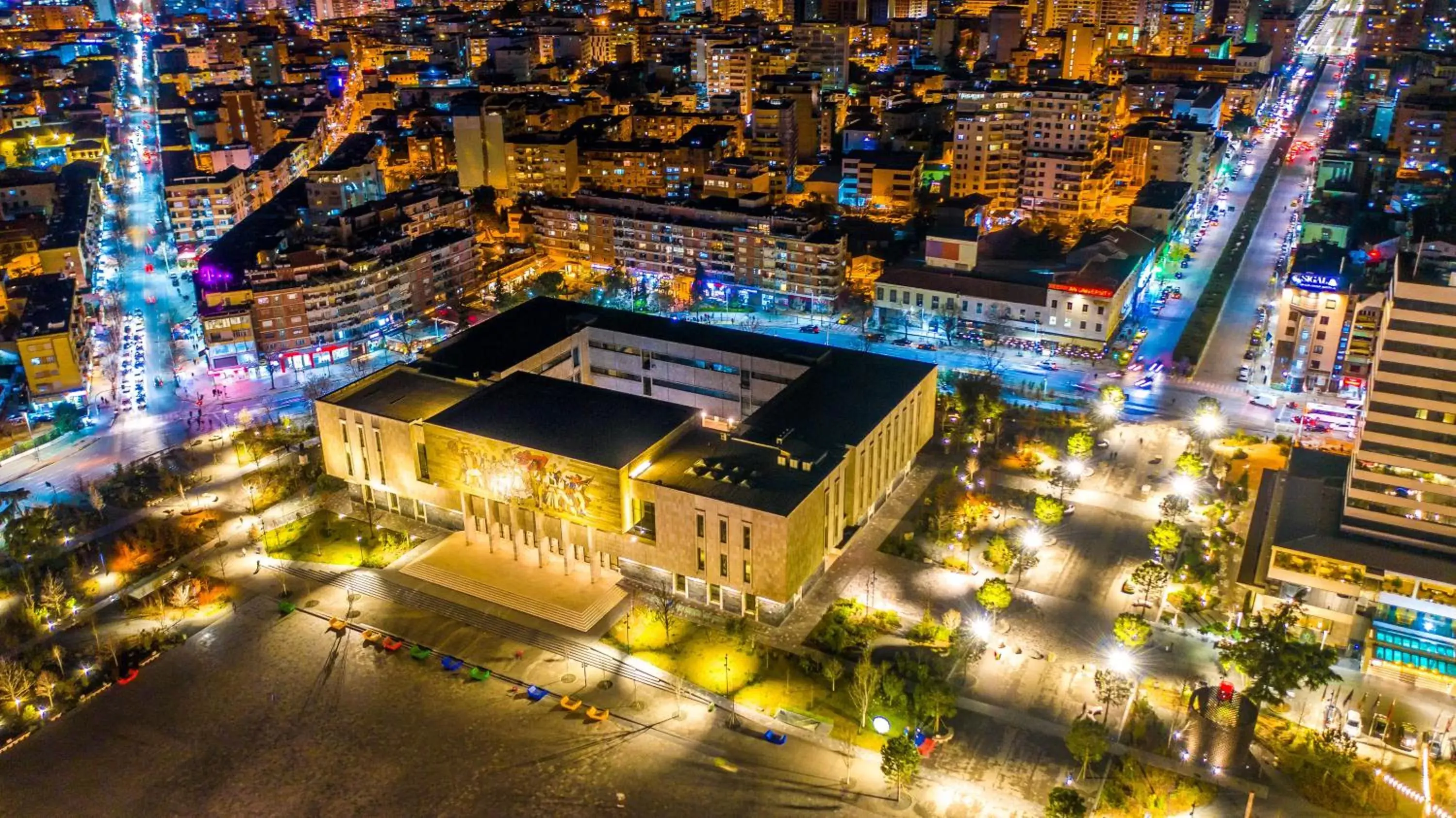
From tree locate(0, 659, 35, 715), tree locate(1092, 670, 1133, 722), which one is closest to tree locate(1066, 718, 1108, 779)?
tree locate(1092, 670, 1133, 722)

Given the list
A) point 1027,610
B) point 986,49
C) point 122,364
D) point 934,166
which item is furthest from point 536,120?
point 1027,610

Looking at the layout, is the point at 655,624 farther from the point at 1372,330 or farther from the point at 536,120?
the point at 536,120

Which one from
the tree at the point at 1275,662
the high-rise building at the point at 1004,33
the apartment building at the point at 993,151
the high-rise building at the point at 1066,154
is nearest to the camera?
the tree at the point at 1275,662

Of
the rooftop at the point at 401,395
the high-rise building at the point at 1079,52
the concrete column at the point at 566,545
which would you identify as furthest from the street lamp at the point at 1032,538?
the high-rise building at the point at 1079,52

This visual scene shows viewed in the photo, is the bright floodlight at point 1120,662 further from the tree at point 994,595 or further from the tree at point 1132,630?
the tree at point 994,595

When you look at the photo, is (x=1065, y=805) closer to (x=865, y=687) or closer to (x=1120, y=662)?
(x=865, y=687)

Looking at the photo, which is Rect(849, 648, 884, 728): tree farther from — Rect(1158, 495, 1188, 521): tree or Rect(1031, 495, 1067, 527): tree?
Rect(1158, 495, 1188, 521): tree

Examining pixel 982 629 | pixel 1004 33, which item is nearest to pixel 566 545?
pixel 982 629
